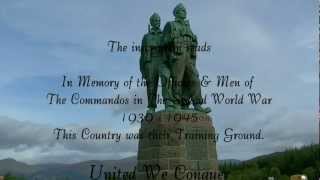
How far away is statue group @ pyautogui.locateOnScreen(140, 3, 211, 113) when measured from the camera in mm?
18344

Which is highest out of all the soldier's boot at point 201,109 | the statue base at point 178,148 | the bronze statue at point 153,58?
the bronze statue at point 153,58

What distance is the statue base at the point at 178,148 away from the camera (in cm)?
1727

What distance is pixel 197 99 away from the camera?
18.8m

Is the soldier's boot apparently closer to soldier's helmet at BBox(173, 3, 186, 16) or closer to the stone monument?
the stone monument

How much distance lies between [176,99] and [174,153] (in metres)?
1.87

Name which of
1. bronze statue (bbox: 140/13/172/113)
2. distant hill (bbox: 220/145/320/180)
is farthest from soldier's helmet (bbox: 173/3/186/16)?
distant hill (bbox: 220/145/320/180)

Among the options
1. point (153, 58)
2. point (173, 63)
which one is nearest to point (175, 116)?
point (173, 63)

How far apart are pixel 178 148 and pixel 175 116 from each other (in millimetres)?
1024

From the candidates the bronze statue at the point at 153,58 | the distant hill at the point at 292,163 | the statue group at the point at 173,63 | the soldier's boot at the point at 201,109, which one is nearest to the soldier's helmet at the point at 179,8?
the statue group at the point at 173,63

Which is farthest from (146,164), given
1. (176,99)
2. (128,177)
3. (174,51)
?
(174,51)

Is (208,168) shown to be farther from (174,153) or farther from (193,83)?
(193,83)

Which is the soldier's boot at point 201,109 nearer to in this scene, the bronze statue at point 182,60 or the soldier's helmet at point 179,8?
the bronze statue at point 182,60

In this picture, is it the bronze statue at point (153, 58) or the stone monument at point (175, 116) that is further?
the bronze statue at point (153, 58)

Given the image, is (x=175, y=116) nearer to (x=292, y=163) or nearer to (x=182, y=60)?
(x=182, y=60)
